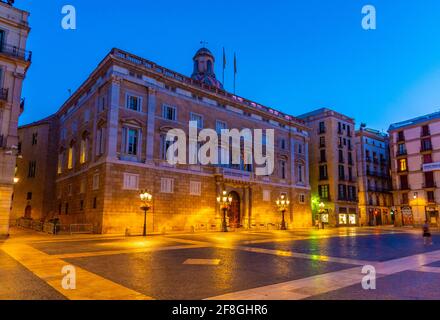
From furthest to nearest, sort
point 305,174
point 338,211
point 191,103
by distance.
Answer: point 338,211 → point 305,174 → point 191,103

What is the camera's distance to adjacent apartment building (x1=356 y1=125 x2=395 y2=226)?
6325cm

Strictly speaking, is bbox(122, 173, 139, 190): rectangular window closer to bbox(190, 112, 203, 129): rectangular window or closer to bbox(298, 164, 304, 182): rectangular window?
bbox(190, 112, 203, 129): rectangular window

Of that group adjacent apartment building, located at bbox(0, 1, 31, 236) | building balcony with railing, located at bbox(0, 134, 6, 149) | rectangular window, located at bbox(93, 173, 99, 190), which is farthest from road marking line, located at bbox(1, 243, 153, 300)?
rectangular window, located at bbox(93, 173, 99, 190)

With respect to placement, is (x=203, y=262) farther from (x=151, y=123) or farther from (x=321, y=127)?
(x=321, y=127)

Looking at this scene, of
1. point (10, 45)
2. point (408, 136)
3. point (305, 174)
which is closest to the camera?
point (10, 45)

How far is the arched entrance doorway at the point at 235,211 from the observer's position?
40259 mm

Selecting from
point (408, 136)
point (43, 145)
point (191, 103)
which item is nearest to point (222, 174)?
point (191, 103)

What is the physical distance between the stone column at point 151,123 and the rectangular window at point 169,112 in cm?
131

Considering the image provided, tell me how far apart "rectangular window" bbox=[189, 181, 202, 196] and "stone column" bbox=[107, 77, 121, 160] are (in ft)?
29.5

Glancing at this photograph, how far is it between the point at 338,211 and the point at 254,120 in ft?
78.5

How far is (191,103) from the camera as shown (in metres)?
37.1

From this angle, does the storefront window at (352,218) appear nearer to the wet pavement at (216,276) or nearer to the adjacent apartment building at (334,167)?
the adjacent apartment building at (334,167)

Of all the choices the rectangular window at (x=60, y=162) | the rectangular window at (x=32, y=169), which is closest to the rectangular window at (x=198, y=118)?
the rectangular window at (x=60, y=162)
